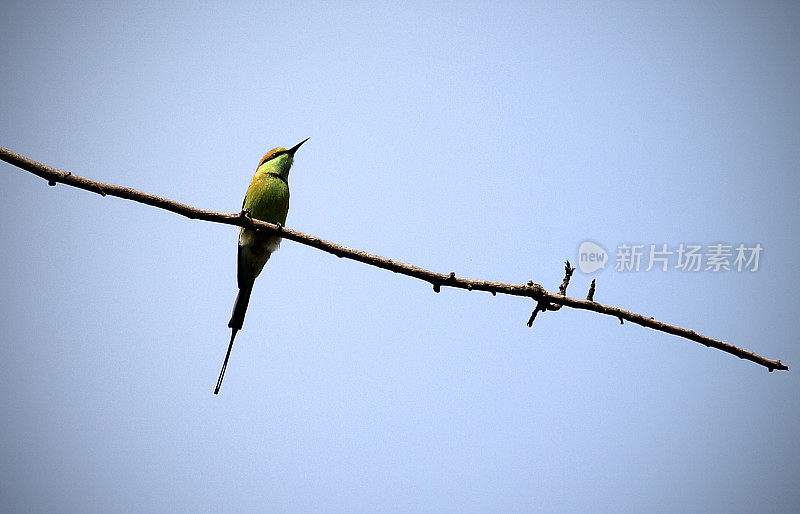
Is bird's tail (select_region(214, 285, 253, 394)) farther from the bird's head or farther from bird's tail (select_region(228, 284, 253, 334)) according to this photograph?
the bird's head

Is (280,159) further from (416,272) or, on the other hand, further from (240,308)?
(416,272)

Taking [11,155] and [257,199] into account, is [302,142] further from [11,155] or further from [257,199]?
[11,155]

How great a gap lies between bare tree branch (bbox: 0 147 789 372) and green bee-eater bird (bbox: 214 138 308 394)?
159 cm

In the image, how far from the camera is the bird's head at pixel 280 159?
4227mm

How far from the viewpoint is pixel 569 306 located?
1682 mm

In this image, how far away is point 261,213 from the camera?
3855 millimetres

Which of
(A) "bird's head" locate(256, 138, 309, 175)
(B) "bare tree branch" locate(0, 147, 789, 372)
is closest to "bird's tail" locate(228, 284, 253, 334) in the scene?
(A) "bird's head" locate(256, 138, 309, 175)

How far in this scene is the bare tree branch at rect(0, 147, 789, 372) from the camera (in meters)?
1.62

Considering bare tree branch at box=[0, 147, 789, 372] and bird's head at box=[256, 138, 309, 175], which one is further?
bird's head at box=[256, 138, 309, 175]

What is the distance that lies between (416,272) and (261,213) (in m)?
2.45

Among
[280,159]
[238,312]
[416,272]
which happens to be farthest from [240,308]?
[416,272]

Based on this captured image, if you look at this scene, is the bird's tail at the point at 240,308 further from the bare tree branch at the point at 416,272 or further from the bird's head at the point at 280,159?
the bare tree branch at the point at 416,272

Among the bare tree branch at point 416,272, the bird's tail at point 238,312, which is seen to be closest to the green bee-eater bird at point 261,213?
the bird's tail at point 238,312

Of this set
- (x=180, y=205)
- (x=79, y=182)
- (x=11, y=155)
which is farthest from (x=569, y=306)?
(x=11, y=155)
